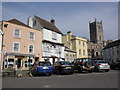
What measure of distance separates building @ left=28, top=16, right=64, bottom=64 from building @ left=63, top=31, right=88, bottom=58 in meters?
8.34

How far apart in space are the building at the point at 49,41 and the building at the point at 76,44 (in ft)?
27.4

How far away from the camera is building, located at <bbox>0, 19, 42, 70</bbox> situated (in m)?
24.2

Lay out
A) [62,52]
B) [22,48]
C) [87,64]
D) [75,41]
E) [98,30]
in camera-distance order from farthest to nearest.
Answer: [98,30]
[75,41]
[62,52]
[22,48]
[87,64]

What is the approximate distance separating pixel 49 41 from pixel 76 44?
1400 centimetres

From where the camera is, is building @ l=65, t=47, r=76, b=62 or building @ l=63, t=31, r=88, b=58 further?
building @ l=63, t=31, r=88, b=58

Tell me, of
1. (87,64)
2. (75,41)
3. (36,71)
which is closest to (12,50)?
(36,71)

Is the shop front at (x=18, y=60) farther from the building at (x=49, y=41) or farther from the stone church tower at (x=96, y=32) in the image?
the stone church tower at (x=96, y=32)

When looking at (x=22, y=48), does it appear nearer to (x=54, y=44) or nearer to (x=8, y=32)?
(x=8, y=32)

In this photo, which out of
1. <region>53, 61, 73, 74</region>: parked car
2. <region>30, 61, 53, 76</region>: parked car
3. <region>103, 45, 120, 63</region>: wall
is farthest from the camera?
<region>103, 45, 120, 63</region>: wall

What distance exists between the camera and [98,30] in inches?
5030

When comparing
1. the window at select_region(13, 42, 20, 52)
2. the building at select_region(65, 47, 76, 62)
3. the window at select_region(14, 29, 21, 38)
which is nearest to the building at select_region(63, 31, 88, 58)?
the building at select_region(65, 47, 76, 62)

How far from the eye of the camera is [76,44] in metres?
44.1

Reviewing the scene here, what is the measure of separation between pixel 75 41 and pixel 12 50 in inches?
900

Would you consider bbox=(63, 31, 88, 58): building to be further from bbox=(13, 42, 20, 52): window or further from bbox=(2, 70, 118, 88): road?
bbox=(2, 70, 118, 88): road
